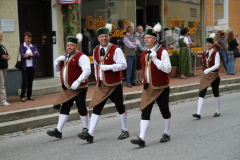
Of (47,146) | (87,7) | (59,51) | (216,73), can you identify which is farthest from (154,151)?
(87,7)

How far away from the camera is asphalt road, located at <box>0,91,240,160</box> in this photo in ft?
21.2

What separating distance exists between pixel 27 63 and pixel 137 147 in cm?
489

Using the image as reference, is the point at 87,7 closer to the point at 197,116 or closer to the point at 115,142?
the point at 197,116

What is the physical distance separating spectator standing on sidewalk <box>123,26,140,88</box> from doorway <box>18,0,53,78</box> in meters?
2.39

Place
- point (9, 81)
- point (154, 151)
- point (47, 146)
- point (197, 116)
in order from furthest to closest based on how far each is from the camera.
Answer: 1. point (9, 81)
2. point (197, 116)
3. point (47, 146)
4. point (154, 151)

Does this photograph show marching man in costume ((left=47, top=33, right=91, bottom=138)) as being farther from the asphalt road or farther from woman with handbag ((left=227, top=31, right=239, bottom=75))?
woman with handbag ((left=227, top=31, right=239, bottom=75))

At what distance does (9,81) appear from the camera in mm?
11531

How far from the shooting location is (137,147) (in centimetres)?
696

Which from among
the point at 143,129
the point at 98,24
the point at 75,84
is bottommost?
the point at 143,129

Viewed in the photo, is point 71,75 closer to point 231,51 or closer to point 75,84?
point 75,84

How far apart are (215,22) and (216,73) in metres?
11.5

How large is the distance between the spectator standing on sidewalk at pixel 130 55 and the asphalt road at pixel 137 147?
3.85 metres

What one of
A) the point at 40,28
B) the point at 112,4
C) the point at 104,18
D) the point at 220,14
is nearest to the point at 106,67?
the point at 40,28

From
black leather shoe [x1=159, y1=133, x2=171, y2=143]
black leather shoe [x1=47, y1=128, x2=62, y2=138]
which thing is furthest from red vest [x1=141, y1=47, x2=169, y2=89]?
Result: black leather shoe [x1=47, y1=128, x2=62, y2=138]
